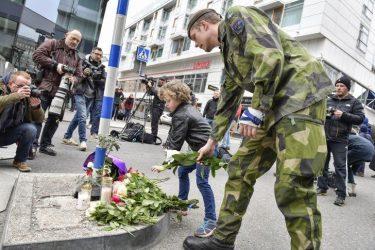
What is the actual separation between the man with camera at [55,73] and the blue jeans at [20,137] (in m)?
1.03

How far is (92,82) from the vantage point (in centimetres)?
718

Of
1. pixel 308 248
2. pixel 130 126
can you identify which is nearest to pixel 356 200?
pixel 308 248

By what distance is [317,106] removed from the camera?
2.31 metres

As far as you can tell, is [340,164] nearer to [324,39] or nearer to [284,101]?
[284,101]

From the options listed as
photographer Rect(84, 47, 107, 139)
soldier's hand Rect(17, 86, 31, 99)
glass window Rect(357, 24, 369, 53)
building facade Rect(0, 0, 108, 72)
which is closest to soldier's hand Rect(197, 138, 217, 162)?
soldier's hand Rect(17, 86, 31, 99)

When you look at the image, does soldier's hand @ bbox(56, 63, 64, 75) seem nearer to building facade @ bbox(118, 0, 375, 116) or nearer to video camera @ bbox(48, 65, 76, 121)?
video camera @ bbox(48, 65, 76, 121)

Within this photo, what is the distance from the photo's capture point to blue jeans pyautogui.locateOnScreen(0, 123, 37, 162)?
4391mm

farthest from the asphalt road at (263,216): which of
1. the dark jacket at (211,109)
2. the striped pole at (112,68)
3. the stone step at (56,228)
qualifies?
the dark jacket at (211,109)

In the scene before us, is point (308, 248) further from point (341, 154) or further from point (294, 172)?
point (341, 154)

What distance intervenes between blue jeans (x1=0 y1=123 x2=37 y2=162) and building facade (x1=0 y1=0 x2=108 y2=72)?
645 inches

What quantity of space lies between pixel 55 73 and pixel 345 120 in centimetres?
437

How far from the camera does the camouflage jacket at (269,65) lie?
220 centimetres

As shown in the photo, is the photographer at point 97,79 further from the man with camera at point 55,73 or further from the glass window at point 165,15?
the glass window at point 165,15

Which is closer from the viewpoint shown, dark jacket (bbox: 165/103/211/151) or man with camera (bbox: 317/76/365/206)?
dark jacket (bbox: 165/103/211/151)
